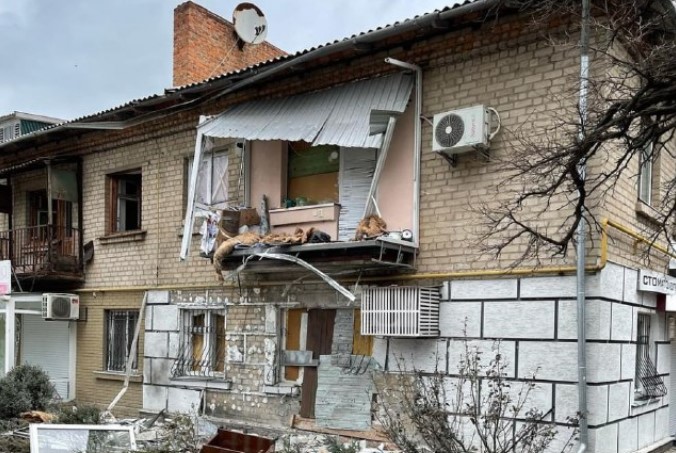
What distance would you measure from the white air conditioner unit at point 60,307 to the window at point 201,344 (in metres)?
2.90

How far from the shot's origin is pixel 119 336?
1255 cm

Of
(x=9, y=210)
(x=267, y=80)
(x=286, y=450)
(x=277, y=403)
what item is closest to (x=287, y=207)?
(x=267, y=80)

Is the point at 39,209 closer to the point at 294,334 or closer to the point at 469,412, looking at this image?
the point at 294,334

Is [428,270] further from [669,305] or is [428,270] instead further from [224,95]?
[224,95]

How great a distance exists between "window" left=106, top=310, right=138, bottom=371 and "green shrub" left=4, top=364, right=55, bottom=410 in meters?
1.16

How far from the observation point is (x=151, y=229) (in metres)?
12.0

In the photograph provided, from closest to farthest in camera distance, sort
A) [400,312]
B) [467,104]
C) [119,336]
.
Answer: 1. [400,312]
2. [467,104]
3. [119,336]

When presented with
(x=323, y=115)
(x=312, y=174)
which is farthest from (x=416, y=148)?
(x=312, y=174)

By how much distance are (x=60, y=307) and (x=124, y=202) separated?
7.52ft

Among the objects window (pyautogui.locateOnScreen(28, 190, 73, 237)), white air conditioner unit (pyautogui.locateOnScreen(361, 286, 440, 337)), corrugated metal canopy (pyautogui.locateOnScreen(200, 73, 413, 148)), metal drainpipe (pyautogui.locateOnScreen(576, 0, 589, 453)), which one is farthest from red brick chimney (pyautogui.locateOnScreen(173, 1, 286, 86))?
metal drainpipe (pyautogui.locateOnScreen(576, 0, 589, 453))

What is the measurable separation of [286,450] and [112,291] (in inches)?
238

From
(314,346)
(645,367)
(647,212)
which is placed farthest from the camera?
(314,346)

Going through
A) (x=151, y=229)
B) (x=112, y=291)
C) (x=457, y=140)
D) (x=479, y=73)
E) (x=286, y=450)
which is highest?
(x=479, y=73)

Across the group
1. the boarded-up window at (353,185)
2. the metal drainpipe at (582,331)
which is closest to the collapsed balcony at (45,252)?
the boarded-up window at (353,185)
